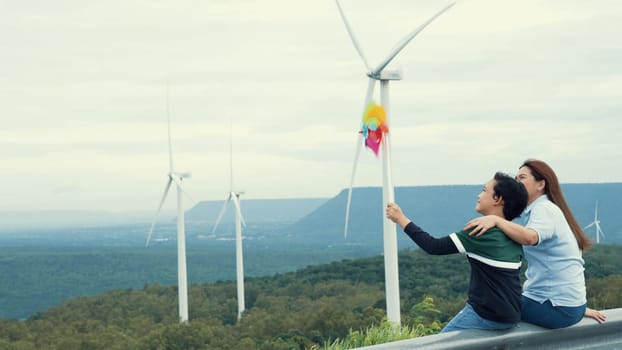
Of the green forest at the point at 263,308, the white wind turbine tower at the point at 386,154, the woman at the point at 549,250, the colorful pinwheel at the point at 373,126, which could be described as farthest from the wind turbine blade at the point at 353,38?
the green forest at the point at 263,308

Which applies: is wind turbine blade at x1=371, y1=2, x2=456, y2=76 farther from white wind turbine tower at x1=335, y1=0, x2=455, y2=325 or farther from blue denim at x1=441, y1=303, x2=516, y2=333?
blue denim at x1=441, y1=303, x2=516, y2=333

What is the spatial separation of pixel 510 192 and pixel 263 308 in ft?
311

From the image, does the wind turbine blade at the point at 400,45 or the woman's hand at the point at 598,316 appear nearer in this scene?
the woman's hand at the point at 598,316

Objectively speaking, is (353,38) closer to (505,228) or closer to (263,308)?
(505,228)

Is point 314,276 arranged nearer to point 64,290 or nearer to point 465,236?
point 64,290

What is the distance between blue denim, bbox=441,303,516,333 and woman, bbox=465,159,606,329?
0.41 m

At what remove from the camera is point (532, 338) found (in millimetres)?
5867

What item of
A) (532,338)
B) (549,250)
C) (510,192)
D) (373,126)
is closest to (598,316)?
(549,250)

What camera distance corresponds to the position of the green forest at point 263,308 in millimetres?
51000

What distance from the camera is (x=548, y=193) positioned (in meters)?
6.58

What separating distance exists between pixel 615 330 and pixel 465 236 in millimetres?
1286

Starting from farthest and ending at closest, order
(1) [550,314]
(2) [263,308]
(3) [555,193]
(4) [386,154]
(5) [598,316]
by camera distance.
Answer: (2) [263,308], (4) [386,154], (3) [555,193], (5) [598,316], (1) [550,314]

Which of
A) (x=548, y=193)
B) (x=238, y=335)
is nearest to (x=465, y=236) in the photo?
(x=548, y=193)

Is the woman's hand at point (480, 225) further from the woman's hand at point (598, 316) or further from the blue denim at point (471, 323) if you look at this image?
the woman's hand at point (598, 316)
